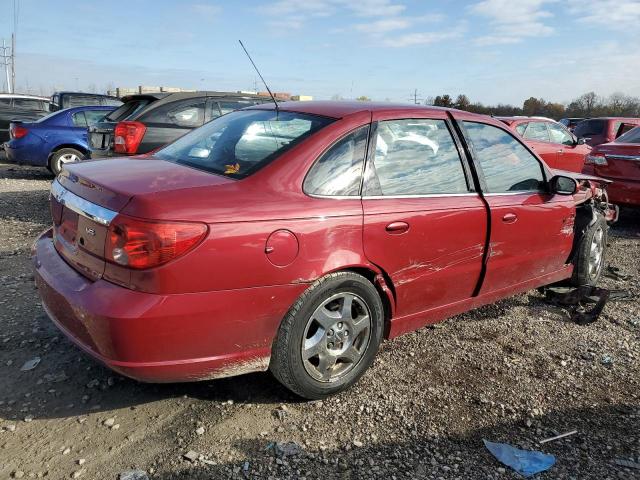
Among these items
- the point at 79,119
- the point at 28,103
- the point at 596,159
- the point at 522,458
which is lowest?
the point at 522,458

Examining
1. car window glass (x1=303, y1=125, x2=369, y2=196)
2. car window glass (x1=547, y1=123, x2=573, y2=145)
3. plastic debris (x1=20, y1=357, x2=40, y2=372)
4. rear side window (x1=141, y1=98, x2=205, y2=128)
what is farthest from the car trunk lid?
car window glass (x1=547, y1=123, x2=573, y2=145)

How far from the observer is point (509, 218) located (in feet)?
11.9

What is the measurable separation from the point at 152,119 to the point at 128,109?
2.67 ft

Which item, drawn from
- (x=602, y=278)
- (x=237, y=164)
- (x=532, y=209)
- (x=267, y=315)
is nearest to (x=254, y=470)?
(x=267, y=315)

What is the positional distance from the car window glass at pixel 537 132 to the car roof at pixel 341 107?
6919 mm

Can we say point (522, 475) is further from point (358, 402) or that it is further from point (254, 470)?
point (254, 470)

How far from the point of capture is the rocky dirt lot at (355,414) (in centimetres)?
243

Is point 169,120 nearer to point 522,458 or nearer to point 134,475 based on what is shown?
point 134,475

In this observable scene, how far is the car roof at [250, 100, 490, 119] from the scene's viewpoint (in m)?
3.15

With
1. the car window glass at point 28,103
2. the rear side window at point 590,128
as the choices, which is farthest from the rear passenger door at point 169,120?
the rear side window at point 590,128

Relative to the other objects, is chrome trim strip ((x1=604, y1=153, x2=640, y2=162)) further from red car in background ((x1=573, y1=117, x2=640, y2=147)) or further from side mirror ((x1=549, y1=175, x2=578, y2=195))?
red car in background ((x1=573, y1=117, x2=640, y2=147))

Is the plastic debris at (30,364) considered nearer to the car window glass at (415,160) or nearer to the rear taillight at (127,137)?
the car window glass at (415,160)

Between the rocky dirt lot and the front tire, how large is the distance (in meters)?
0.16

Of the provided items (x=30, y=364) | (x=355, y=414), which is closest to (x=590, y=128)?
(x=355, y=414)
